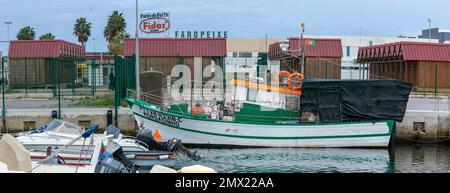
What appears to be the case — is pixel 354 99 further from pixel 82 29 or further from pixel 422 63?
pixel 82 29

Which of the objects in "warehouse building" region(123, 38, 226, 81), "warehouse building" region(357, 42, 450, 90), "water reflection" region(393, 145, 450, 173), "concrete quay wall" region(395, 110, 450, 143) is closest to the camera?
"water reflection" region(393, 145, 450, 173)

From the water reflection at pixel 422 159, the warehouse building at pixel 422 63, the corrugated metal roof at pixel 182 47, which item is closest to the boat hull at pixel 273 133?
the water reflection at pixel 422 159

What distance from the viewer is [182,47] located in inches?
1656

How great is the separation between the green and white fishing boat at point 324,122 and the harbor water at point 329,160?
0.53 meters

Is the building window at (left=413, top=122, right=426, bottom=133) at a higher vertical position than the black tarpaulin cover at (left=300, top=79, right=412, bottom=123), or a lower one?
lower

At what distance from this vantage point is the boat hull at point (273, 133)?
981 inches

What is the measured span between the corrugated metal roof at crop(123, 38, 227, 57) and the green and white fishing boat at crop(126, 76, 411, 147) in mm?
16790

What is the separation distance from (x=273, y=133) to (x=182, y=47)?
1862 cm

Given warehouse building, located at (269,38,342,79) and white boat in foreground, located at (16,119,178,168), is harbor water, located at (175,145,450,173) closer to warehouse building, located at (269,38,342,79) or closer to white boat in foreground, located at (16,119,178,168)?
white boat in foreground, located at (16,119,178,168)

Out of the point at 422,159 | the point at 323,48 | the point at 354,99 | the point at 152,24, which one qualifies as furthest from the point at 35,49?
the point at 422,159

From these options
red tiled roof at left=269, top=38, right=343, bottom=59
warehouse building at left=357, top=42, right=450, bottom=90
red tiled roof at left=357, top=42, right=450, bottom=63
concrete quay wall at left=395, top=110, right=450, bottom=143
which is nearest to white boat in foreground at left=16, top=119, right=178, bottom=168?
concrete quay wall at left=395, top=110, right=450, bottom=143

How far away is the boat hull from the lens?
81.7 ft
